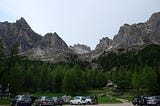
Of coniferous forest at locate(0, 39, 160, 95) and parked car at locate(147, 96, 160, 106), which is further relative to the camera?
coniferous forest at locate(0, 39, 160, 95)

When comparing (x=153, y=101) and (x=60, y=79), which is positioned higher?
(x=60, y=79)

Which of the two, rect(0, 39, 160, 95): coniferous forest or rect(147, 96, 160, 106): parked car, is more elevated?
rect(0, 39, 160, 95): coniferous forest

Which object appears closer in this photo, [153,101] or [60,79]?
[153,101]

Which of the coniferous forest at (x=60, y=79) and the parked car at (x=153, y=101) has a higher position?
the coniferous forest at (x=60, y=79)

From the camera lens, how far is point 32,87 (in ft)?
437

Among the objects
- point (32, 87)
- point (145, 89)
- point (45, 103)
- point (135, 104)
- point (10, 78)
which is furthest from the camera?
point (32, 87)

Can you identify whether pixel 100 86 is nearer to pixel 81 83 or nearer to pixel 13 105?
pixel 81 83

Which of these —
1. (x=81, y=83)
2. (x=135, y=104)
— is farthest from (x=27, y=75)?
(x=135, y=104)

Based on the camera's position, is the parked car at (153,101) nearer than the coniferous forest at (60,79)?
Yes

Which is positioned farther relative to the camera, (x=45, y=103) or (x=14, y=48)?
(x=14, y=48)

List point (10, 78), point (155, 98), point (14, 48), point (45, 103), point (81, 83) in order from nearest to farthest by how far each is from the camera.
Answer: point (45, 103) → point (155, 98) → point (10, 78) → point (14, 48) → point (81, 83)

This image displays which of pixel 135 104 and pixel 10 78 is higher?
pixel 10 78

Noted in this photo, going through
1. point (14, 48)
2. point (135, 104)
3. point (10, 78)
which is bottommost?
point (135, 104)

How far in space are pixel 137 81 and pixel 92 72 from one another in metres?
51.1
